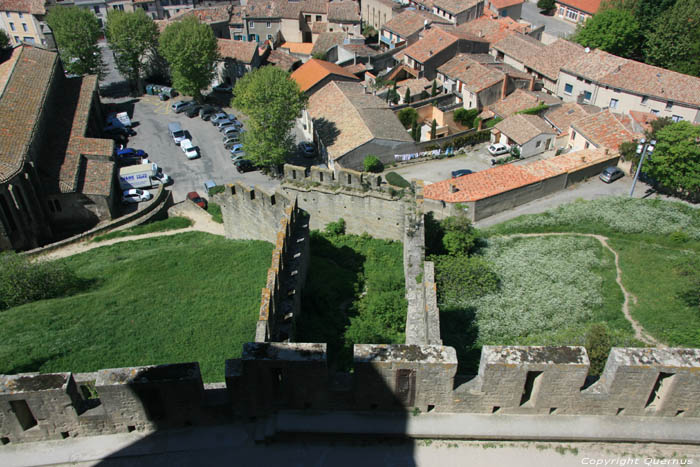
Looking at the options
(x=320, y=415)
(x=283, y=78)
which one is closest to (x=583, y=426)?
(x=320, y=415)

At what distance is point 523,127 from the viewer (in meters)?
54.8

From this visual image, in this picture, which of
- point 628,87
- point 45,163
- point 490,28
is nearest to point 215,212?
point 45,163

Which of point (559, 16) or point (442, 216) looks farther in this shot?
point (559, 16)

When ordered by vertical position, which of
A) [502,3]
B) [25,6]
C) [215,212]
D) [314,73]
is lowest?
[215,212]

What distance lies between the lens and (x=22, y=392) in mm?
13094

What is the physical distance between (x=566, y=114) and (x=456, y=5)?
3233 cm

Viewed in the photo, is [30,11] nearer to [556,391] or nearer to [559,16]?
[559,16]

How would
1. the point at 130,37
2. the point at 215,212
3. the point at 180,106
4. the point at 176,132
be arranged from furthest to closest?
the point at 130,37 < the point at 180,106 < the point at 176,132 < the point at 215,212

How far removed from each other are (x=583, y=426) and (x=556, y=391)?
1221 millimetres

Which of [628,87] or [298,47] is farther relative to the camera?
[298,47]

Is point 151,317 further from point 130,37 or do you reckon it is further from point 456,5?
point 456,5

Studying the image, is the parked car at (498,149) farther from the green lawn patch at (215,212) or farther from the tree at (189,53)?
the tree at (189,53)

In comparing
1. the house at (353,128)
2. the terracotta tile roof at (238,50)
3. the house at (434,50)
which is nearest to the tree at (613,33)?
the house at (434,50)

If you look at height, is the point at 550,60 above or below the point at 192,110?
above
